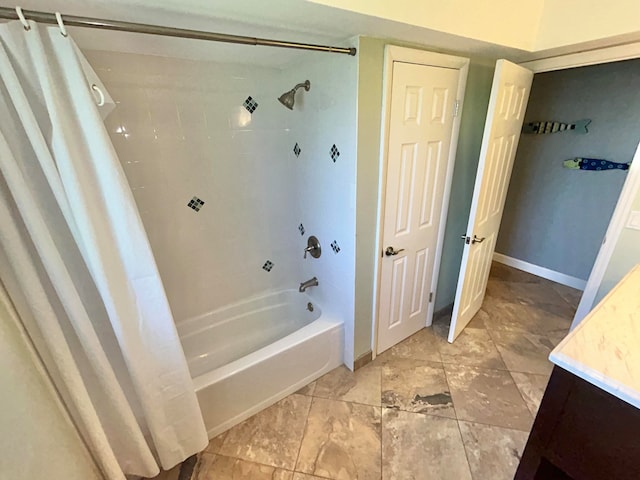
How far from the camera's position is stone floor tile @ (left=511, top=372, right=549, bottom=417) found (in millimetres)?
1700

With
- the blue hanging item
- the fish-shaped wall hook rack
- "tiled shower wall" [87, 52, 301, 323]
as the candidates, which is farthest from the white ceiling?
the blue hanging item

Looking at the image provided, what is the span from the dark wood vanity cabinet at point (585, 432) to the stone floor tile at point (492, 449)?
57 centimetres

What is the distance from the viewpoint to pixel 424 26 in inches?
45.4

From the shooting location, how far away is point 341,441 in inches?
60.1

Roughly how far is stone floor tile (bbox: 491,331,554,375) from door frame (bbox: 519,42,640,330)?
14.2 inches

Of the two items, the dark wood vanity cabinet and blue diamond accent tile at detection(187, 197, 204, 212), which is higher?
blue diamond accent tile at detection(187, 197, 204, 212)

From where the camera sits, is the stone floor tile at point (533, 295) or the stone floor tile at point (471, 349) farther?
the stone floor tile at point (533, 295)

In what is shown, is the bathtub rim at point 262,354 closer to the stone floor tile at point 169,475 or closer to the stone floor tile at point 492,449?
the stone floor tile at point 169,475

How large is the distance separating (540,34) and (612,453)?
192cm

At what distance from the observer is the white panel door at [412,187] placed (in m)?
1.50

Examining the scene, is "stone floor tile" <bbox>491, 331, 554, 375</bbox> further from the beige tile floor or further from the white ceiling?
the white ceiling

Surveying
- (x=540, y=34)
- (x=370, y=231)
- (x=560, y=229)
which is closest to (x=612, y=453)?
(x=370, y=231)

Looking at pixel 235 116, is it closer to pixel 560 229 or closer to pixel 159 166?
pixel 159 166

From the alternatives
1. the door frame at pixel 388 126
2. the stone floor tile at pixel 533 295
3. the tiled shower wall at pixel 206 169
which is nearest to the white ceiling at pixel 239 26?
the door frame at pixel 388 126
